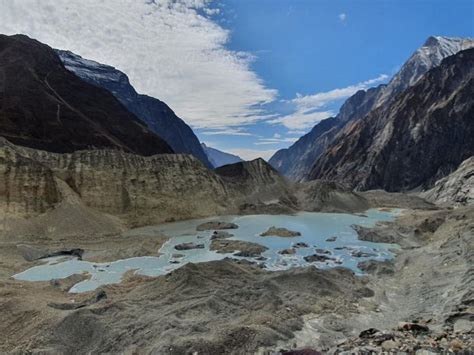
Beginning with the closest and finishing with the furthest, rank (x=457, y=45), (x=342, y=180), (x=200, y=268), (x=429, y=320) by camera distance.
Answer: (x=429, y=320) → (x=200, y=268) → (x=342, y=180) → (x=457, y=45)

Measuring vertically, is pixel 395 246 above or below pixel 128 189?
below

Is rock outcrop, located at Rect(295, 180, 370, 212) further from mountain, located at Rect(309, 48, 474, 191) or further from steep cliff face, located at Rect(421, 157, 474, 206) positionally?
mountain, located at Rect(309, 48, 474, 191)

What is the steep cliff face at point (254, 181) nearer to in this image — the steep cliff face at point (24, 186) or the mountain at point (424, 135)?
the steep cliff face at point (24, 186)

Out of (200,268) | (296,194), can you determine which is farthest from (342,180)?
(200,268)

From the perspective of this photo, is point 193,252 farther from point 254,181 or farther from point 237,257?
point 254,181

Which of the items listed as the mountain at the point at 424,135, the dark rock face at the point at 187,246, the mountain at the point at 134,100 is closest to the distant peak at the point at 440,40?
the mountain at the point at 424,135

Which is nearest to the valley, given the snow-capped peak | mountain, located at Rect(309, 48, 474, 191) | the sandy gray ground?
the sandy gray ground

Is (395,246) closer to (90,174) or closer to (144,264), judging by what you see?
(144,264)
